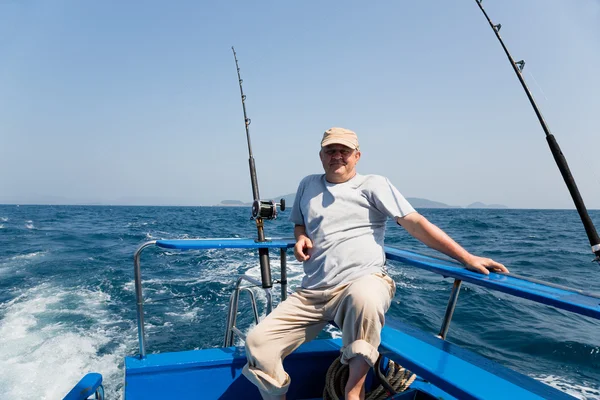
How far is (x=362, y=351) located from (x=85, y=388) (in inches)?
40.2

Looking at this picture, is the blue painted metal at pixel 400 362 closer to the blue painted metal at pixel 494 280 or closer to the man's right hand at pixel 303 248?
the blue painted metal at pixel 494 280

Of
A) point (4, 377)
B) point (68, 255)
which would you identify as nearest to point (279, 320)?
point (4, 377)

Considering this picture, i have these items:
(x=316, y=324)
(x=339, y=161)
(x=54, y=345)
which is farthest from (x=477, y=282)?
(x=54, y=345)

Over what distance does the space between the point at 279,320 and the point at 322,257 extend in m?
0.37

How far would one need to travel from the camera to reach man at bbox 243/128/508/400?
1.71m

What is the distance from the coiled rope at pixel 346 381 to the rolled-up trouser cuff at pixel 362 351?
303 mm

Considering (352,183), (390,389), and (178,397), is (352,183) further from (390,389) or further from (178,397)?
(178,397)

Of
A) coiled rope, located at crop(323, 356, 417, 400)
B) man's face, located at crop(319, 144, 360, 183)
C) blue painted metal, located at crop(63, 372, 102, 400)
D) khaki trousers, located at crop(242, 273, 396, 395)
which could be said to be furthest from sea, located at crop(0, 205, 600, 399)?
man's face, located at crop(319, 144, 360, 183)

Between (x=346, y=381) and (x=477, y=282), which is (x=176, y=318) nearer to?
(x=346, y=381)

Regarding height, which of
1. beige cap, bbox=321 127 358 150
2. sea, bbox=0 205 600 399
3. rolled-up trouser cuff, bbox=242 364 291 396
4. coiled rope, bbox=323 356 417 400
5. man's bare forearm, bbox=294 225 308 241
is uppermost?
beige cap, bbox=321 127 358 150

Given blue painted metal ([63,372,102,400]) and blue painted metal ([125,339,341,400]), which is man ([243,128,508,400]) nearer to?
blue painted metal ([125,339,341,400])

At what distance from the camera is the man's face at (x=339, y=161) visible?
83.3 inches

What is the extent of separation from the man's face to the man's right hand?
1.18 feet

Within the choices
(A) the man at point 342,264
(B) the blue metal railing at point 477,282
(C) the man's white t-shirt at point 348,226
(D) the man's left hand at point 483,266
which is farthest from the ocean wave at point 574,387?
(C) the man's white t-shirt at point 348,226
